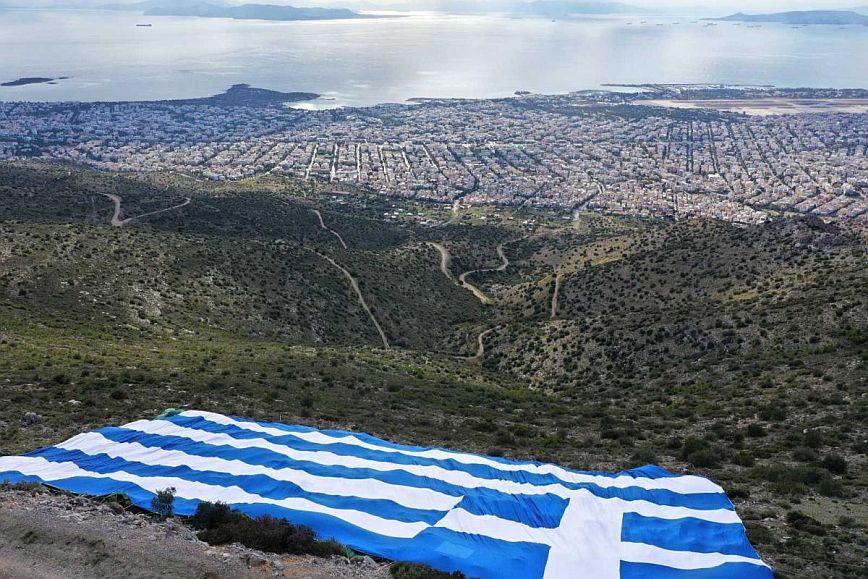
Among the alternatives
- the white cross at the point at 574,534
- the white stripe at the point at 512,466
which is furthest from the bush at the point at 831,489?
the white cross at the point at 574,534

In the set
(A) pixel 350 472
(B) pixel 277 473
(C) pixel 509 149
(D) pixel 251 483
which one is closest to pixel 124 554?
(D) pixel 251 483

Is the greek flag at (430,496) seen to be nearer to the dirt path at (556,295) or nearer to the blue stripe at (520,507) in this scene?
the blue stripe at (520,507)

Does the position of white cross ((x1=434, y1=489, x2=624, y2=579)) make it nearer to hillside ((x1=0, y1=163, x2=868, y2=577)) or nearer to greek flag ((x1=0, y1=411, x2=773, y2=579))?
greek flag ((x1=0, y1=411, x2=773, y2=579))

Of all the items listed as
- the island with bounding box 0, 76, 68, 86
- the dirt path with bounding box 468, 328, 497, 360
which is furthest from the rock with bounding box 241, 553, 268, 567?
the island with bounding box 0, 76, 68, 86

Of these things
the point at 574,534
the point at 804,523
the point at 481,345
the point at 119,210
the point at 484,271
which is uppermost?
the point at 119,210

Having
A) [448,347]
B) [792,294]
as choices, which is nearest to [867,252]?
[792,294]

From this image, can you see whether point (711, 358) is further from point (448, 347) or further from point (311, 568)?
point (311, 568)

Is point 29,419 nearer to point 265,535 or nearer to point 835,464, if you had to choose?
point 265,535
